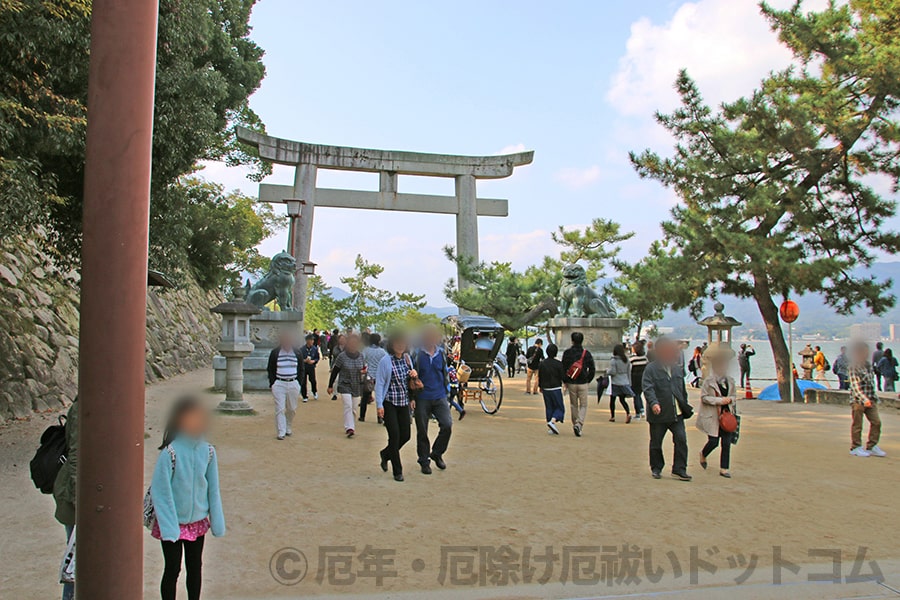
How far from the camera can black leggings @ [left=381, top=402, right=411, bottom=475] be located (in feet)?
21.6

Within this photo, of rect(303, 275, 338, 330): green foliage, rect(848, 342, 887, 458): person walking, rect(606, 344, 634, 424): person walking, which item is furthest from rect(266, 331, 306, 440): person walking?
rect(303, 275, 338, 330): green foliage

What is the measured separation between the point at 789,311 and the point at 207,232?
1932cm

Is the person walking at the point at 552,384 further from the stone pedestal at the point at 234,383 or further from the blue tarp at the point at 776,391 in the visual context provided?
the blue tarp at the point at 776,391

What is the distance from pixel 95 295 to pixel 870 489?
7.41 metres

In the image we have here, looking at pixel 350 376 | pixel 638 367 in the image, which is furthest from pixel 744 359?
pixel 350 376

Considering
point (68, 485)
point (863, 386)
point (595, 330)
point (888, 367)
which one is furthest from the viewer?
point (595, 330)

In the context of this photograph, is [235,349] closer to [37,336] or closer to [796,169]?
[37,336]

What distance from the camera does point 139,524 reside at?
1.98 metres

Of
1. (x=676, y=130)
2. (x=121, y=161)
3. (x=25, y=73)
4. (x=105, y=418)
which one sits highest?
(x=676, y=130)

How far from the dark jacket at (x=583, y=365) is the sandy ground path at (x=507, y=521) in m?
0.94

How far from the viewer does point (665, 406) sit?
22.3 ft

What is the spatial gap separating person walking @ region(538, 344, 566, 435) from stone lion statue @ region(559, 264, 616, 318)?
7916 millimetres

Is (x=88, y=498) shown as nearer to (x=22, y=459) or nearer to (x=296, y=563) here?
(x=296, y=563)

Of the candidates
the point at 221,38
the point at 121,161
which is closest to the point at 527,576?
the point at 121,161
